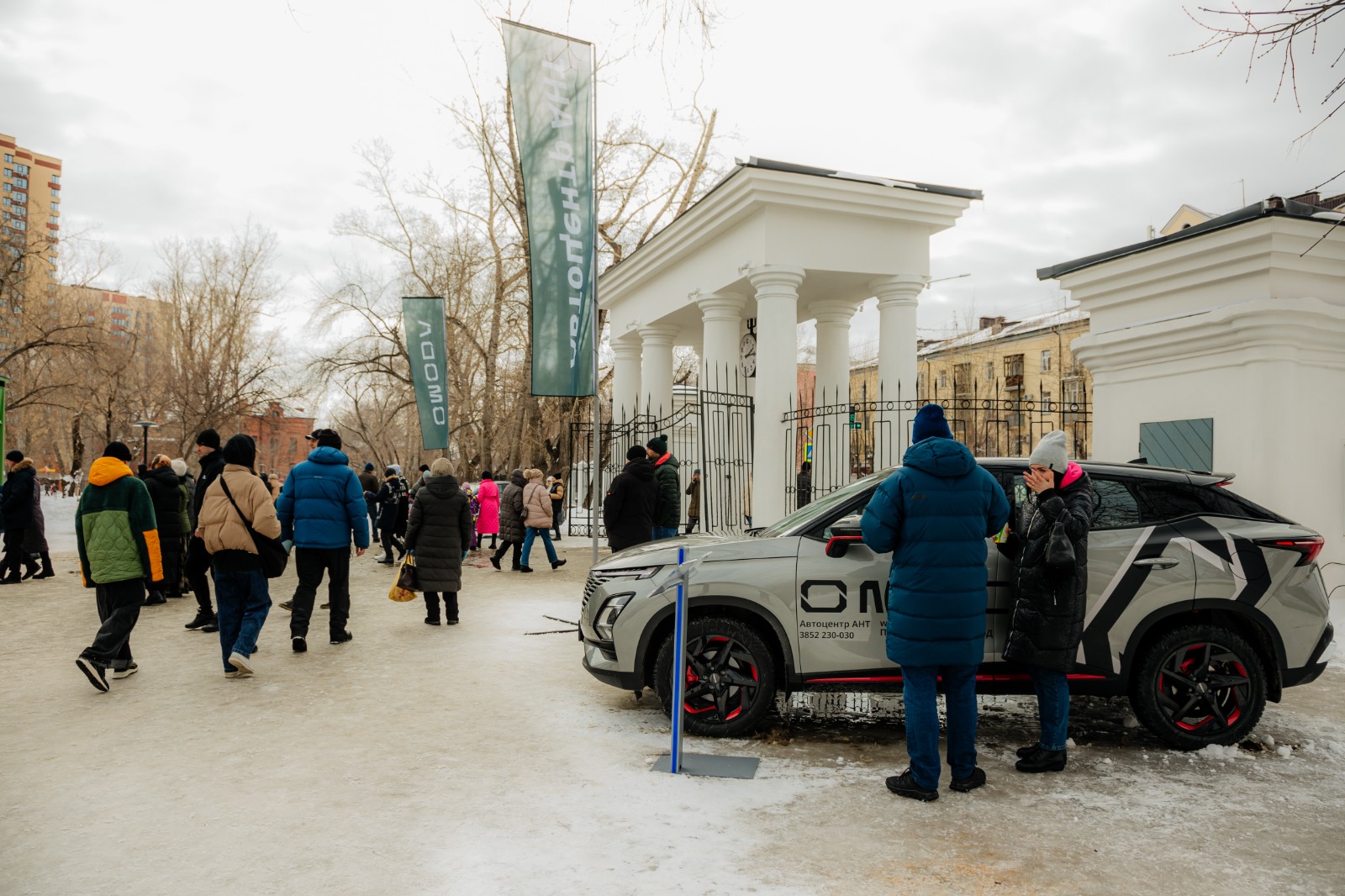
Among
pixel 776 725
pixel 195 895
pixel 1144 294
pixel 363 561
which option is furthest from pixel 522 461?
pixel 195 895

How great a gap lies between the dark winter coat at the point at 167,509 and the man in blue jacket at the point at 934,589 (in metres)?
9.76

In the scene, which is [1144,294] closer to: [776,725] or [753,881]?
[776,725]

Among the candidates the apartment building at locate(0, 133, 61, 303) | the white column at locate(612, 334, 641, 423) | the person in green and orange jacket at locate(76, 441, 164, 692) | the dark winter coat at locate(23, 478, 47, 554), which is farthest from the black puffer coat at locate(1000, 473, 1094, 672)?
the apartment building at locate(0, 133, 61, 303)

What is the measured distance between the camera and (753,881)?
3.59 m

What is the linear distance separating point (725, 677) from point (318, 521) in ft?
15.3

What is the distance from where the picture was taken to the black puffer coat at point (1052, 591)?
16.2 ft

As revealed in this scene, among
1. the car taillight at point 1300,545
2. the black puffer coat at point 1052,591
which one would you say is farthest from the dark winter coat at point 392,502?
the car taillight at point 1300,545

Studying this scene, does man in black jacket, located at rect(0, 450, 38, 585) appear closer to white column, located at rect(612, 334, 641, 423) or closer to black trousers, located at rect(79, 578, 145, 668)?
black trousers, located at rect(79, 578, 145, 668)

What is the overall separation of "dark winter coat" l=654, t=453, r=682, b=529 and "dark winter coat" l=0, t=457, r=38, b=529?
9.63 meters

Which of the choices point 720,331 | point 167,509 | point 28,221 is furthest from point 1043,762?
point 28,221

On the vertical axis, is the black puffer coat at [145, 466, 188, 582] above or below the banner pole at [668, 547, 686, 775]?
above

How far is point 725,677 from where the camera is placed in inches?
223

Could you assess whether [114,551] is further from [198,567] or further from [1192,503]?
[1192,503]

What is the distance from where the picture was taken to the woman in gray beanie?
4.93 meters
